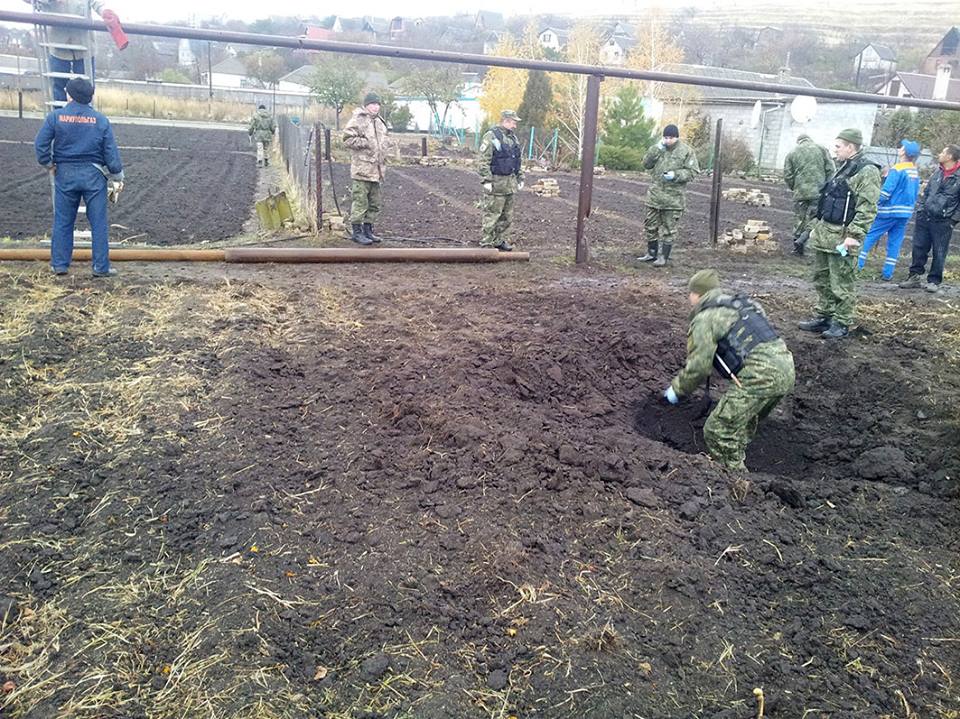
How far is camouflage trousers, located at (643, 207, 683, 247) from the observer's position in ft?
32.6

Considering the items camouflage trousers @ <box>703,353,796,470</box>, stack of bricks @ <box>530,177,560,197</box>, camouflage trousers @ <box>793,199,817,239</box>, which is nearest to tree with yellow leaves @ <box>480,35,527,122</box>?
stack of bricks @ <box>530,177,560,197</box>

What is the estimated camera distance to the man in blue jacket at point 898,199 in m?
9.51

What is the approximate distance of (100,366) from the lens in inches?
215

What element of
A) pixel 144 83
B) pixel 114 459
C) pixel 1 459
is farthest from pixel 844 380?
pixel 144 83

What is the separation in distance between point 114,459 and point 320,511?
1361 mm

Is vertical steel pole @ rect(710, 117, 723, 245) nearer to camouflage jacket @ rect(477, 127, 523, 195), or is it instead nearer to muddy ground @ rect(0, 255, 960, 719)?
camouflage jacket @ rect(477, 127, 523, 195)

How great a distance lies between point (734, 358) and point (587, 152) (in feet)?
15.8

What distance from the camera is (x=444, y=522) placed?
12.7 feet

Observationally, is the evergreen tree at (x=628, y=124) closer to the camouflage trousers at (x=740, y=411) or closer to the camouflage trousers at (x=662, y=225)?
the camouflage trousers at (x=662, y=225)

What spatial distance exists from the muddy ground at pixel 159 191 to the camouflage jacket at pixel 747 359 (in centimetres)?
850

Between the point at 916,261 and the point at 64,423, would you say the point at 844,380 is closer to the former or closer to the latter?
the point at 916,261

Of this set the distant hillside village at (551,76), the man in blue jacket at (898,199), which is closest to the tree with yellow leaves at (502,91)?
the distant hillside village at (551,76)

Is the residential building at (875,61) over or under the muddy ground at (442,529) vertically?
over

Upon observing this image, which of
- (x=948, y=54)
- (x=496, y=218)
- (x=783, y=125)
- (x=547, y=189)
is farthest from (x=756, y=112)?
(x=948, y=54)
